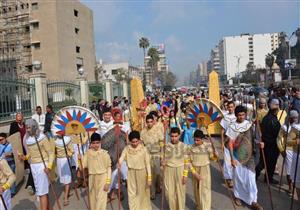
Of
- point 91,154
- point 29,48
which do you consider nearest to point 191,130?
point 91,154

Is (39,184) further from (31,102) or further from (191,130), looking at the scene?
(31,102)

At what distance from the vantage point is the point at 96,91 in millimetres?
23078

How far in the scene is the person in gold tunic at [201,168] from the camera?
562cm

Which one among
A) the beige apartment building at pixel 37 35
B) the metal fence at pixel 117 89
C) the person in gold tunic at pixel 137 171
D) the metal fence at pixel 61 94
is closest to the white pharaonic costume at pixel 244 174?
the person in gold tunic at pixel 137 171

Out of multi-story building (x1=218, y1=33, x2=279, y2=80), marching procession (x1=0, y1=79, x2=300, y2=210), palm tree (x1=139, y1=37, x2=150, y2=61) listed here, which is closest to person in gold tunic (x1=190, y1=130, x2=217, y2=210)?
marching procession (x1=0, y1=79, x2=300, y2=210)

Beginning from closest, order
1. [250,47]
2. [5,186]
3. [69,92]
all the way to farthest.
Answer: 1. [5,186]
2. [69,92]
3. [250,47]

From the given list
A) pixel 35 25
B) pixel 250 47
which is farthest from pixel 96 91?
pixel 250 47

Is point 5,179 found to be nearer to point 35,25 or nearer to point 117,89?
point 117,89

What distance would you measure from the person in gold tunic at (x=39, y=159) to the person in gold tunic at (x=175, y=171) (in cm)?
185

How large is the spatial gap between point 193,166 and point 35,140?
2.53 meters

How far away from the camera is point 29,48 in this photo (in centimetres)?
4388

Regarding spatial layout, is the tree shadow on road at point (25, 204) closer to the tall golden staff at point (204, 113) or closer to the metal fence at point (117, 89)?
the tall golden staff at point (204, 113)

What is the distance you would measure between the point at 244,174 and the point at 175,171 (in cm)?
125

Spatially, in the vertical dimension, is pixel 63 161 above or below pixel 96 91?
below
